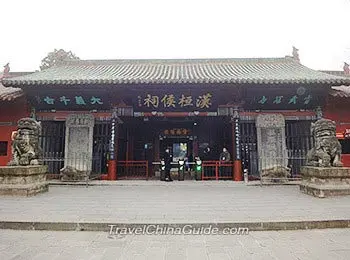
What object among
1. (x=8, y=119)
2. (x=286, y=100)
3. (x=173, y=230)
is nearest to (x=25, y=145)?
(x=8, y=119)

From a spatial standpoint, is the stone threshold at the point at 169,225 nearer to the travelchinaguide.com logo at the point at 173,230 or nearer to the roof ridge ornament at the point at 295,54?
the travelchinaguide.com logo at the point at 173,230

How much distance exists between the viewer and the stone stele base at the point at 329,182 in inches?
263

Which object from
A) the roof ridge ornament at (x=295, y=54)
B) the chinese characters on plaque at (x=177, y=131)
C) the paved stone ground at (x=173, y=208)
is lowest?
the paved stone ground at (x=173, y=208)

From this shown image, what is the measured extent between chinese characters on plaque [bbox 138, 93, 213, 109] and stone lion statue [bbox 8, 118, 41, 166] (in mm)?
→ 4513

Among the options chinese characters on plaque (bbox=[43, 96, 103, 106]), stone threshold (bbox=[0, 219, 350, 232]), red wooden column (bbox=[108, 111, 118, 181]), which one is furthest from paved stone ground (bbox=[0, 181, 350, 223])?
chinese characters on plaque (bbox=[43, 96, 103, 106])

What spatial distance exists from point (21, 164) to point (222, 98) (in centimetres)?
789

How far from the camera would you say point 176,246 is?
3660 millimetres

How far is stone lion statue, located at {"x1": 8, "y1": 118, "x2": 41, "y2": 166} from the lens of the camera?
738 cm

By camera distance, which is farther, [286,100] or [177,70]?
[177,70]

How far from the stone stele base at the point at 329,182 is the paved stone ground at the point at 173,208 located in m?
0.23

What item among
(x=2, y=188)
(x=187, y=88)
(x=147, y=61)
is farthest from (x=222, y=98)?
(x=2, y=188)

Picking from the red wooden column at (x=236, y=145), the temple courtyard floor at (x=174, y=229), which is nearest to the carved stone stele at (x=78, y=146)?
the temple courtyard floor at (x=174, y=229)

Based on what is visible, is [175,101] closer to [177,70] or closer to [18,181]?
[177,70]

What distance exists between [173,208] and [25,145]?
200 inches
